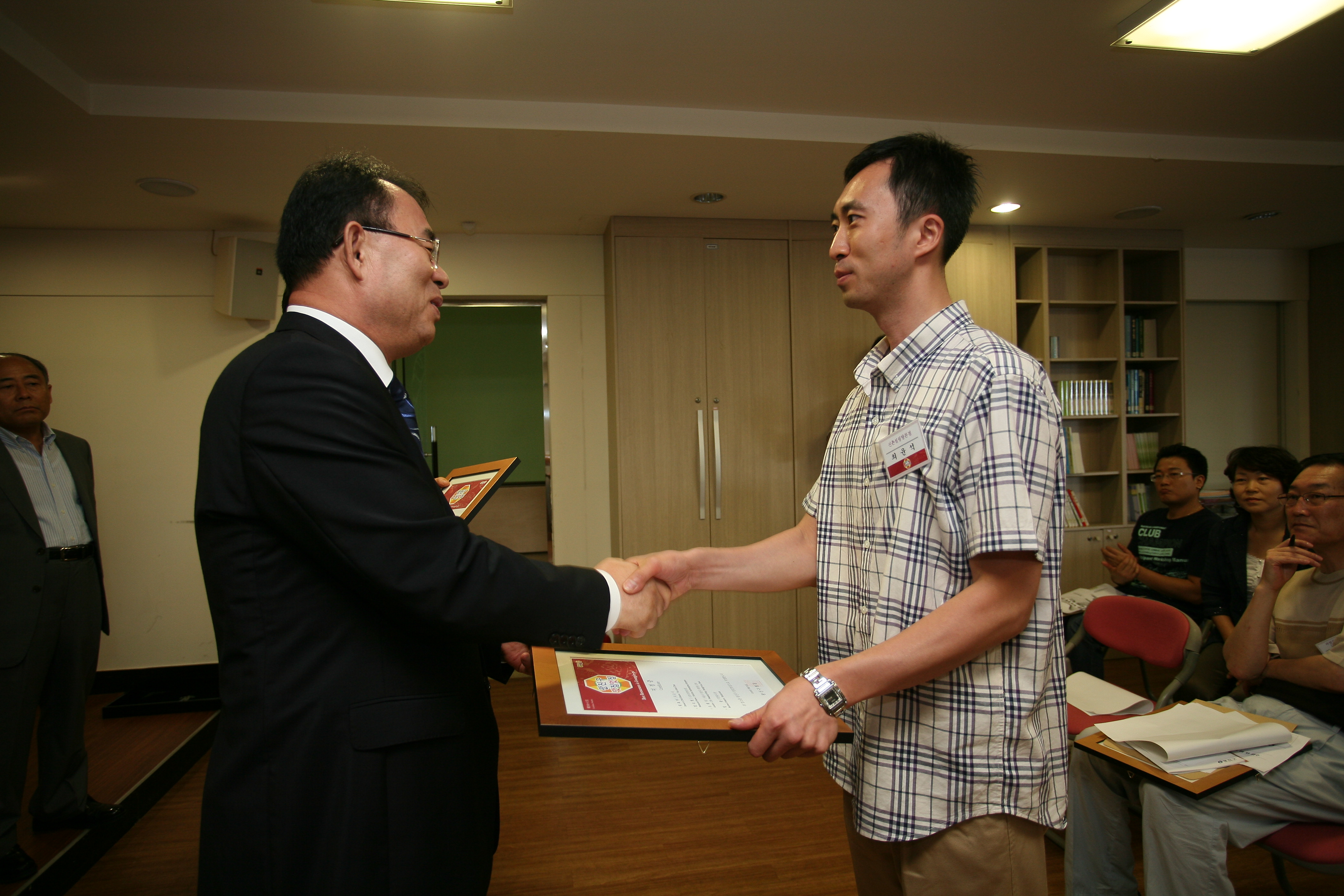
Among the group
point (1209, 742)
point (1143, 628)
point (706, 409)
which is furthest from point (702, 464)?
point (1209, 742)

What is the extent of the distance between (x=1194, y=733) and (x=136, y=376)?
18.1 ft

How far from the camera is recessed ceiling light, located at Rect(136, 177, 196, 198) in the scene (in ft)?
11.9

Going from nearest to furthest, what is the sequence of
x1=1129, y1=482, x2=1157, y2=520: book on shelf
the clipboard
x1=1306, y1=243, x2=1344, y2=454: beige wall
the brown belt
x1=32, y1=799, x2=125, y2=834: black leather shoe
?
the clipboard → x1=32, y1=799, x2=125, y2=834: black leather shoe → the brown belt → x1=1129, y1=482, x2=1157, y2=520: book on shelf → x1=1306, y1=243, x2=1344, y2=454: beige wall

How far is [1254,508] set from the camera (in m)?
2.77

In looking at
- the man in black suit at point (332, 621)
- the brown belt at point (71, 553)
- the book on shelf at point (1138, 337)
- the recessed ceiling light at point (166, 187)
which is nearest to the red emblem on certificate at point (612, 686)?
the man in black suit at point (332, 621)

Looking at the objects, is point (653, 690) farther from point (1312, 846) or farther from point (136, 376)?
A: point (136, 376)

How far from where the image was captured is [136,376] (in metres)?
4.52

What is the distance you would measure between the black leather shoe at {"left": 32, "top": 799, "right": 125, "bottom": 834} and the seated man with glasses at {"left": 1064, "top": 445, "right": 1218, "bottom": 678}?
398 centimetres

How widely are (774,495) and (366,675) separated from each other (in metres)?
3.74

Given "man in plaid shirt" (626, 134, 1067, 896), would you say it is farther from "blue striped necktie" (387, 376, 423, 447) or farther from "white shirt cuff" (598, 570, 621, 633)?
"blue striped necktie" (387, 376, 423, 447)

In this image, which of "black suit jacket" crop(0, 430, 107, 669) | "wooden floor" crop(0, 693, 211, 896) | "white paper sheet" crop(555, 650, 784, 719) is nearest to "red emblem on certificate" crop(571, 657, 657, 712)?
"white paper sheet" crop(555, 650, 784, 719)

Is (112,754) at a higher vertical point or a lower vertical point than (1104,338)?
lower

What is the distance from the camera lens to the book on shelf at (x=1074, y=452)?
5004 mm

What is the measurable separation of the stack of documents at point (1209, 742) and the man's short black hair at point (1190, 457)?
1.90m
